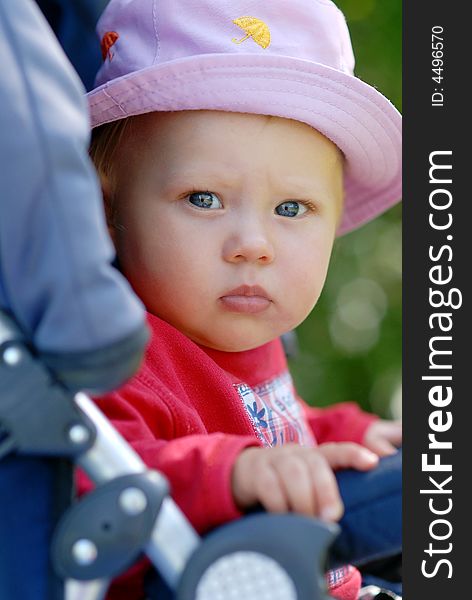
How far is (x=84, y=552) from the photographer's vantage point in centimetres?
85

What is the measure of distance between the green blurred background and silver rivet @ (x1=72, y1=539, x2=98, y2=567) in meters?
2.07

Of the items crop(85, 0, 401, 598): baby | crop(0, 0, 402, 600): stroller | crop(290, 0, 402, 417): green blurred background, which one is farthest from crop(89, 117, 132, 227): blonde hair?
crop(290, 0, 402, 417): green blurred background

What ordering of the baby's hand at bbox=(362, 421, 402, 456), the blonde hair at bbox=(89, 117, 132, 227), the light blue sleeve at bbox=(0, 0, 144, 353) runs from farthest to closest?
the baby's hand at bbox=(362, 421, 402, 456) < the blonde hair at bbox=(89, 117, 132, 227) < the light blue sleeve at bbox=(0, 0, 144, 353)

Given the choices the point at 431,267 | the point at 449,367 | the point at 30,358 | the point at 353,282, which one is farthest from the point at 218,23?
the point at 353,282

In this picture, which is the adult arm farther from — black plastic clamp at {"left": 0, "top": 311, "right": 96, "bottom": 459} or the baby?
the baby

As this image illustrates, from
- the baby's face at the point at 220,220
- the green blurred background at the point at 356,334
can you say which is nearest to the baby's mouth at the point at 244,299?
the baby's face at the point at 220,220

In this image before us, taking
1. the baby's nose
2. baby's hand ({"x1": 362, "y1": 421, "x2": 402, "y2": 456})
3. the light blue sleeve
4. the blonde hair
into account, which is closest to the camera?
the light blue sleeve

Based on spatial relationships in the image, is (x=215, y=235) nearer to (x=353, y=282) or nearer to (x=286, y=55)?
(x=286, y=55)

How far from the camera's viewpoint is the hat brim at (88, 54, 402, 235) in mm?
1294

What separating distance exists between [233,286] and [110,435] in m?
0.43

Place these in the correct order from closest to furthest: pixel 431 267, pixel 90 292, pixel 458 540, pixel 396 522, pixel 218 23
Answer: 1. pixel 90 292
2. pixel 396 522
3. pixel 458 540
4. pixel 431 267
5. pixel 218 23

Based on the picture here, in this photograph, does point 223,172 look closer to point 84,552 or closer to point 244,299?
point 244,299

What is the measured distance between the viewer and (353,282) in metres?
2.93

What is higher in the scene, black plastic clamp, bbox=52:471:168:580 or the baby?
the baby
